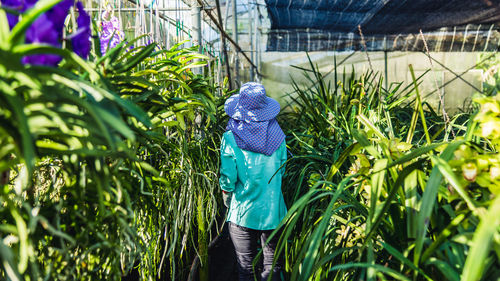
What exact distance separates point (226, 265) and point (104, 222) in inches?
51.8

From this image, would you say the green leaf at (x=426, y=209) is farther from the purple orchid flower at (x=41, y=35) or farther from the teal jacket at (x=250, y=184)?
the teal jacket at (x=250, y=184)

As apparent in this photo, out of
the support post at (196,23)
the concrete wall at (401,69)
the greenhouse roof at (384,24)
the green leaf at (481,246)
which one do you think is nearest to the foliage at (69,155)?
the green leaf at (481,246)

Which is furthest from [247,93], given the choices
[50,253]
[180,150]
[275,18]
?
[275,18]

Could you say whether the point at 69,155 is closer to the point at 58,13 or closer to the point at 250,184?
the point at 58,13

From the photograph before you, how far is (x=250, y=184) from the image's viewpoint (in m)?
1.55

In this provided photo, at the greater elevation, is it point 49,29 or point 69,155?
point 49,29

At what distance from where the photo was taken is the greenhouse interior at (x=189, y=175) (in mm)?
559

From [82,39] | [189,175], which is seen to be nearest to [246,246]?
[189,175]

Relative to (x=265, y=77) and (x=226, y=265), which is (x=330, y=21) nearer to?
(x=265, y=77)

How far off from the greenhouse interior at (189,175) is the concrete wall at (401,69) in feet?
9.46

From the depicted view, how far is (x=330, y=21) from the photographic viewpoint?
436 centimetres

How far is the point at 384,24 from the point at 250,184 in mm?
3700

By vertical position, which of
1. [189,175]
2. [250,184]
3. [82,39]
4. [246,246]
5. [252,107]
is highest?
[82,39]

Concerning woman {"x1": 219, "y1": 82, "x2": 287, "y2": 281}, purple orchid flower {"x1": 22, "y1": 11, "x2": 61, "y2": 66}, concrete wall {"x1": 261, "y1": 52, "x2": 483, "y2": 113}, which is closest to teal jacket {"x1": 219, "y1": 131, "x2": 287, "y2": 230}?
woman {"x1": 219, "y1": 82, "x2": 287, "y2": 281}
